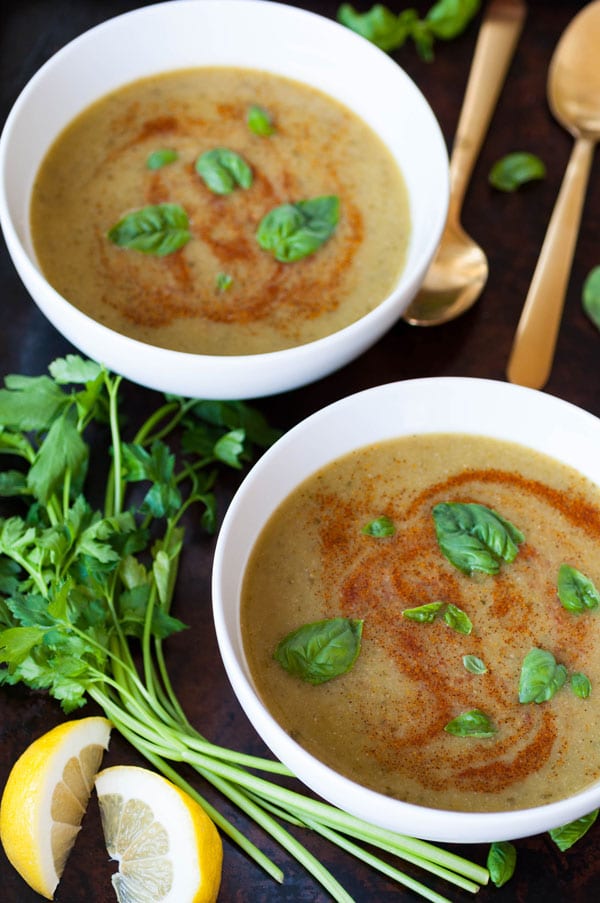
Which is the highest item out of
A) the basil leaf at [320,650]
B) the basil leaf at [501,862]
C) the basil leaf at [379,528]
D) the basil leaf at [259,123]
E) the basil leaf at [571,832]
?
the basil leaf at [259,123]

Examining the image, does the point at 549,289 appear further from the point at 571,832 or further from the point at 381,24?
the point at 571,832

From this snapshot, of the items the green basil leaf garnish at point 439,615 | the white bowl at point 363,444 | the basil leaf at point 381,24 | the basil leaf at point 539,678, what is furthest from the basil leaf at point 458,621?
the basil leaf at point 381,24

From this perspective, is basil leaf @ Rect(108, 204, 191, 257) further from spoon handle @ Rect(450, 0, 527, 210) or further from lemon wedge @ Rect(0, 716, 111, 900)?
lemon wedge @ Rect(0, 716, 111, 900)

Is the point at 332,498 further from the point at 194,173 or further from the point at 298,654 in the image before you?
the point at 194,173

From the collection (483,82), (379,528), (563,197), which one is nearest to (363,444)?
(379,528)

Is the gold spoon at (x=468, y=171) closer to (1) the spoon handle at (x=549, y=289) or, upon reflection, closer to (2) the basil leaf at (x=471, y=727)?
(1) the spoon handle at (x=549, y=289)

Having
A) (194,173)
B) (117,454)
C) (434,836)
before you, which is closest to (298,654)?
(434,836)
